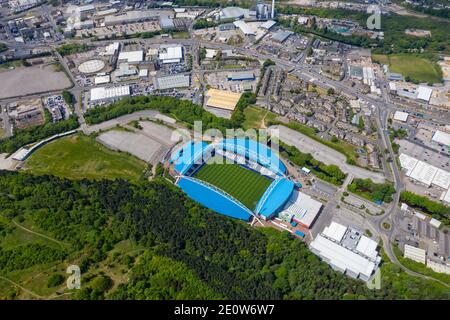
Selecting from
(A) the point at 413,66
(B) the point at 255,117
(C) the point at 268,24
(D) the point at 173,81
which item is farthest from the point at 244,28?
(A) the point at 413,66

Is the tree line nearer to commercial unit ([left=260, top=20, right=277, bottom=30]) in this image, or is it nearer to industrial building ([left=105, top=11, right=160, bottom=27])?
industrial building ([left=105, top=11, right=160, bottom=27])

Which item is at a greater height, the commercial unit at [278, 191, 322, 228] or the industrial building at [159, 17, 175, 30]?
the industrial building at [159, 17, 175, 30]

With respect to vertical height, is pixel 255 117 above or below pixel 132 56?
below

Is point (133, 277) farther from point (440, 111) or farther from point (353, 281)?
point (440, 111)

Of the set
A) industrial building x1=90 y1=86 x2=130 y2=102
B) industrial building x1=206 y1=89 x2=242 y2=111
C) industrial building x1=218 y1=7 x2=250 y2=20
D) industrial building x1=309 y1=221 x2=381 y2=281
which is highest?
industrial building x1=218 y1=7 x2=250 y2=20

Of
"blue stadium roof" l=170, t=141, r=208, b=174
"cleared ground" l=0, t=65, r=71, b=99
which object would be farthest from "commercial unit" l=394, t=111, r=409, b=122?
"cleared ground" l=0, t=65, r=71, b=99

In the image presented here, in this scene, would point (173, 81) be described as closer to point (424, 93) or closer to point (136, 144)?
point (136, 144)

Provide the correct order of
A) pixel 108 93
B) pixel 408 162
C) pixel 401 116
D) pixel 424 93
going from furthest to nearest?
pixel 108 93 < pixel 424 93 < pixel 401 116 < pixel 408 162
